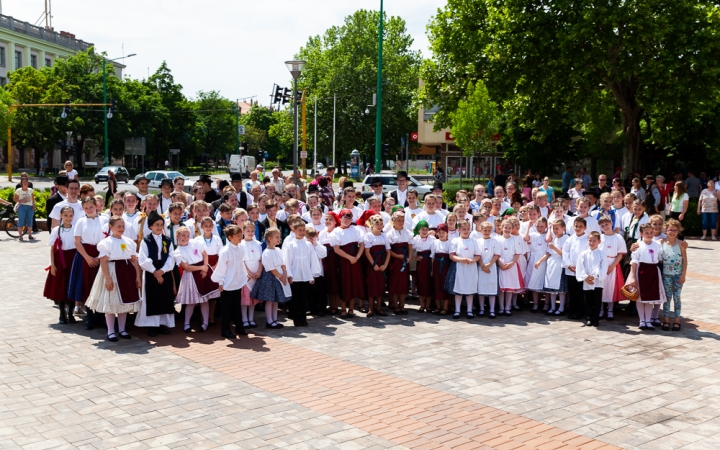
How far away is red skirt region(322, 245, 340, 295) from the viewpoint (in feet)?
35.1

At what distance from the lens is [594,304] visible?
33.4 ft

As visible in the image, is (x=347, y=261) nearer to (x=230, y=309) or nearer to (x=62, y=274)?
(x=230, y=309)

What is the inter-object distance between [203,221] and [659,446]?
6163 millimetres

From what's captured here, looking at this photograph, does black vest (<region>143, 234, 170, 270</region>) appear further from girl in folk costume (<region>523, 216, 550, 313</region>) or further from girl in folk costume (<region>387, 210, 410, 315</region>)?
girl in folk costume (<region>523, 216, 550, 313</region>)

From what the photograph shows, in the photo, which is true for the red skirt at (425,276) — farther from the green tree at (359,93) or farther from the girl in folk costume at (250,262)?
the green tree at (359,93)

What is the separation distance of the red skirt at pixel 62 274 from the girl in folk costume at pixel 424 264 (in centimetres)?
501

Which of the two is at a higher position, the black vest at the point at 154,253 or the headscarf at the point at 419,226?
the headscarf at the point at 419,226

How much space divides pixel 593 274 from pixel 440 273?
2.21 m

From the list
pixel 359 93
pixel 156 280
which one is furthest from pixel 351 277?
pixel 359 93

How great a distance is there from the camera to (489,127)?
110 feet

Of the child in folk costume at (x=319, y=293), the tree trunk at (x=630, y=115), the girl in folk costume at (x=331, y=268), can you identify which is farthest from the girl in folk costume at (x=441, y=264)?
the tree trunk at (x=630, y=115)

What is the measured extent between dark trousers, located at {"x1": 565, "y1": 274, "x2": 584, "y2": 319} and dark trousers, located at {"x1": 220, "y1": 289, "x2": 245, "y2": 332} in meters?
4.93

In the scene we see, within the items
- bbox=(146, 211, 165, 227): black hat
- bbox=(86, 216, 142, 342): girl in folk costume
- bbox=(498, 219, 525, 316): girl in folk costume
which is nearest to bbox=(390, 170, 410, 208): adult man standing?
bbox=(498, 219, 525, 316): girl in folk costume

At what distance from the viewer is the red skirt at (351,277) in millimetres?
10570
